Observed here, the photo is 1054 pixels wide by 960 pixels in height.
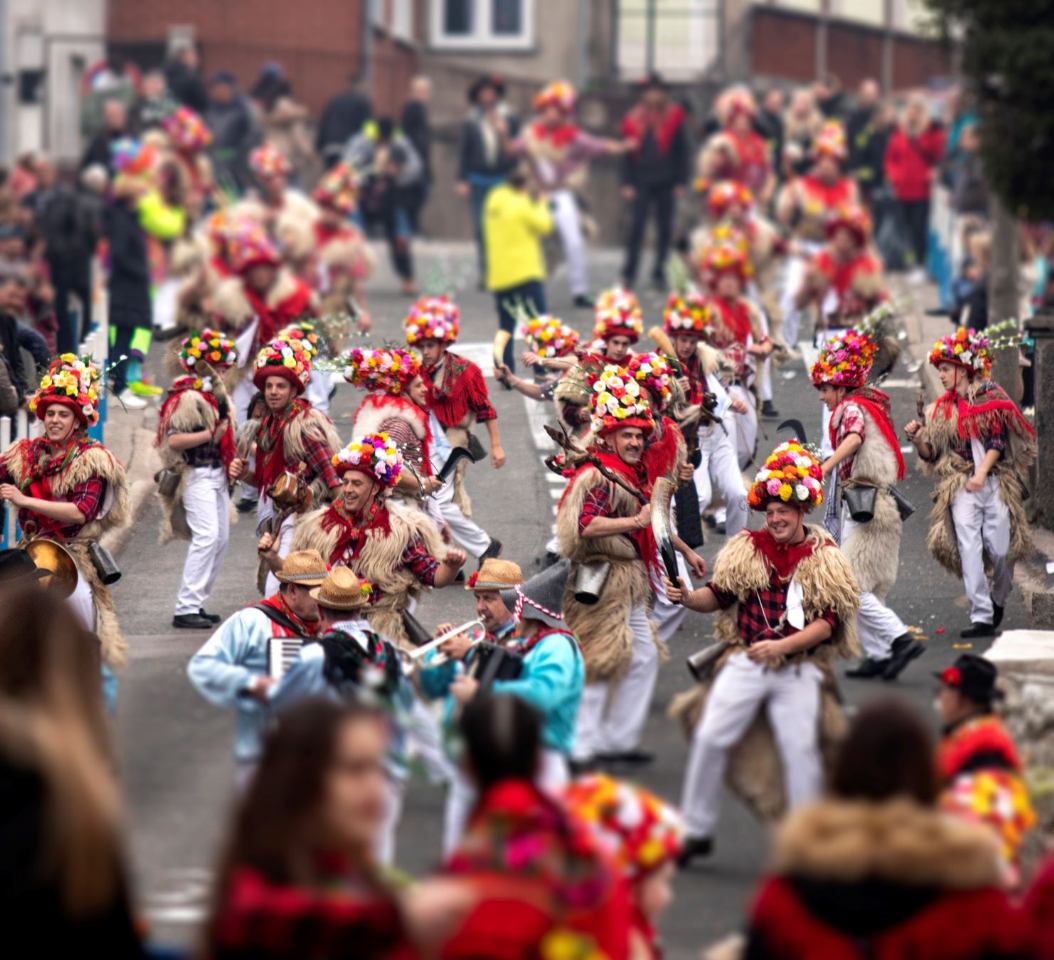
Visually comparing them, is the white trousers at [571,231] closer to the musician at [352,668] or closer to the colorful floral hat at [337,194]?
the colorful floral hat at [337,194]

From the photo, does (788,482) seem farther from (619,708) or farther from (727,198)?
(727,198)

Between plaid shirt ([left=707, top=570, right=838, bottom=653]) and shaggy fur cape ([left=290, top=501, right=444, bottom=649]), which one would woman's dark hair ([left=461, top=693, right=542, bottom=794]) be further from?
shaggy fur cape ([left=290, top=501, right=444, bottom=649])

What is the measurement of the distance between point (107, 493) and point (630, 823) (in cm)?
580

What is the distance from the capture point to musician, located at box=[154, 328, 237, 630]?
14.0m

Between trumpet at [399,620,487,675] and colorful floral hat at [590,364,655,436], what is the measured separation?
170 cm

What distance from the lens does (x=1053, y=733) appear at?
9.53m

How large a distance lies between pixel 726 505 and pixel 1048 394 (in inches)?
89.9

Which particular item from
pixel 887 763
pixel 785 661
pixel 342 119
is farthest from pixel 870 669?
pixel 342 119

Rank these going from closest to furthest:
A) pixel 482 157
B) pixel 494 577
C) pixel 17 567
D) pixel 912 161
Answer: pixel 494 577 < pixel 17 567 < pixel 482 157 < pixel 912 161

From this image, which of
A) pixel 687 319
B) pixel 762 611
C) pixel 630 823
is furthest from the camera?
pixel 687 319

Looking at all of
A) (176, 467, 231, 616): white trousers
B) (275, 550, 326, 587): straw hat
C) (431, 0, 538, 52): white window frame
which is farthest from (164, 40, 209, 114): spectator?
(275, 550, 326, 587): straw hat

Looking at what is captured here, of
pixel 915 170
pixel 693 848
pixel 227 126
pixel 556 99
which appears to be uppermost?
pixel 556 99

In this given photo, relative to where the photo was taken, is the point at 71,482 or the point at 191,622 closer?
the point at 71,482

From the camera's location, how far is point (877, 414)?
13.6 meters
